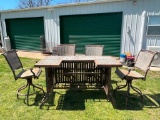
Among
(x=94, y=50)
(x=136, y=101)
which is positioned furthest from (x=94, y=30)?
(x=136, y=101)

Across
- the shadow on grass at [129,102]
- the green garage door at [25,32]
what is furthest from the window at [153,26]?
the green garage door at [25,32]

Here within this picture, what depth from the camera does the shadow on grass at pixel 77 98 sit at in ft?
10.3

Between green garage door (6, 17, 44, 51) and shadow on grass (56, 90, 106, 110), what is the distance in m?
6.26

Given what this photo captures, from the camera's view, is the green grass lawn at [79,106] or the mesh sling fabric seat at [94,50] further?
the mesh sling fabric seat at [94,50]

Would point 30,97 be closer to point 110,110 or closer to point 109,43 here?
point 110,110

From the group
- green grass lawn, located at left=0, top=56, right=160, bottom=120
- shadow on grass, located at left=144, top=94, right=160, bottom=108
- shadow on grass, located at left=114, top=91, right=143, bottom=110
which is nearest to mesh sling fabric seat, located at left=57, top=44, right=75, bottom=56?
green grass lawn, located at left=0, top=56, right=160, bottom=120

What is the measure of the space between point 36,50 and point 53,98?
21.9 ft

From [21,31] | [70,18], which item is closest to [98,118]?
[70,18]

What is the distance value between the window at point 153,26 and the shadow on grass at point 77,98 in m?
3.86

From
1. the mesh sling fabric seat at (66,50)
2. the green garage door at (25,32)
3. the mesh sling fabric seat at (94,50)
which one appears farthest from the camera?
the green garage door at (25,32)

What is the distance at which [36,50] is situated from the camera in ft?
31.7

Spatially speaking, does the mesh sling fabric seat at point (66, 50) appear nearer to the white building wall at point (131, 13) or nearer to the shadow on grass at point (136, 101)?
the shadow on grass at point (136, 101)

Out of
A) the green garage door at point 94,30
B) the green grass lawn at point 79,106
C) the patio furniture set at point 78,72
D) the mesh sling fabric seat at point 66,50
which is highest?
the green garage door at point 94,30

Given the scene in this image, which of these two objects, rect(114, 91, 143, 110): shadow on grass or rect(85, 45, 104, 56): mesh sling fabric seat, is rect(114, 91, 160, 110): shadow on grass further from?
rect(85, 45, 104, 56): mesh sling fabric seat
